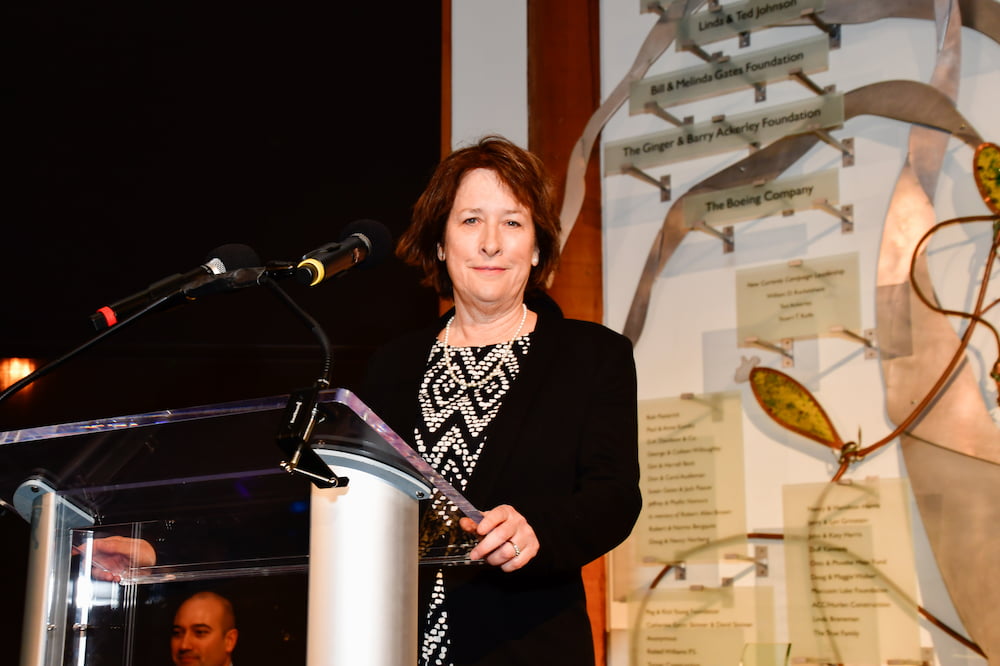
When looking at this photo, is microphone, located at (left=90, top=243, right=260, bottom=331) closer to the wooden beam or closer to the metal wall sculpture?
the metal wall sculpture

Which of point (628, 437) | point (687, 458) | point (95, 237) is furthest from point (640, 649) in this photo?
point (95, 237)

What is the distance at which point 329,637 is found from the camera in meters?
1.00

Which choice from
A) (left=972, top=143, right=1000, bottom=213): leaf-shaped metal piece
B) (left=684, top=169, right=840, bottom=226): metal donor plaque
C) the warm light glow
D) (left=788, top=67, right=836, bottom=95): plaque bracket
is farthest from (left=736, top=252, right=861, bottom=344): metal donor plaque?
the warm light glow

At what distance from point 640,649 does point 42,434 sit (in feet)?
6.84

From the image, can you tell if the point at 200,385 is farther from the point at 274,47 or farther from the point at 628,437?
the point at 628,437

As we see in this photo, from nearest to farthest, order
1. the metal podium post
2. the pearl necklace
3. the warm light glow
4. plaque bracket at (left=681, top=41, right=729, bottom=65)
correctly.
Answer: the metal podium post
the pearl necklace
plaque bracket at (left=681, top=41, right=729, bottom=65)
the warm light glow

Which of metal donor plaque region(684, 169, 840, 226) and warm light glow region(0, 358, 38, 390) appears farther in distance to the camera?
warm light glow region(0, 358, 38, 390)

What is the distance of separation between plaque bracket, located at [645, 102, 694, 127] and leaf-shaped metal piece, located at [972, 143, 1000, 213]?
0.82 meters

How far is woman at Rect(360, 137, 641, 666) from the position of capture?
1.48 metres

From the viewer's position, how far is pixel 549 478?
1.63 meters

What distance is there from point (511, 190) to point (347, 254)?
0.72 metres

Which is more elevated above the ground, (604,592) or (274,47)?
(274,47)

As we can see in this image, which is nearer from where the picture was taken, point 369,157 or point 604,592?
point 604,592

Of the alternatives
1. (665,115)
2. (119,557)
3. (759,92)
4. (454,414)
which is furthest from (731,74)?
(119,557)
